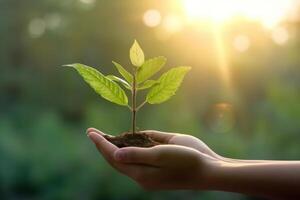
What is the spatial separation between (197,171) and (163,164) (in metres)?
0.04

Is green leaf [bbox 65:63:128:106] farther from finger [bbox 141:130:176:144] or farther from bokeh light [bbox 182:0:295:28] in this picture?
bokeh light [bbox 182:0:295:28]


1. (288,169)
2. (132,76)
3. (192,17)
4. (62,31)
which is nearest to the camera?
(288,169)

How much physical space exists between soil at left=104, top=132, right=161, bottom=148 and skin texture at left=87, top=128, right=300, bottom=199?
3cm

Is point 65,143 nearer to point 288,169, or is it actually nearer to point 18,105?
point 18,105

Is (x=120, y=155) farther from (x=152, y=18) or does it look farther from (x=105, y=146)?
(x=152, y=18)

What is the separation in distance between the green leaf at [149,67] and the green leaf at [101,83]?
0.04 metres

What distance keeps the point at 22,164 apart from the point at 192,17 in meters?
0.61

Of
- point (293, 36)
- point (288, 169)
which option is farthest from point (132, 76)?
point (293, 36)

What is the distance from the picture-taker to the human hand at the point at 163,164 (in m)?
0.53

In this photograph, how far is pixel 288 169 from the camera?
52cm

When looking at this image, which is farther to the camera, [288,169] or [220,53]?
[220,53]

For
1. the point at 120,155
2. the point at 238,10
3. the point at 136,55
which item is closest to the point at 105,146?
the point at 120,155

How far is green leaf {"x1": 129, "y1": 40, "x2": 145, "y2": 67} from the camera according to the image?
0.64 m

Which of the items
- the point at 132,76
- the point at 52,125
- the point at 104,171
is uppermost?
the point at 132,76
